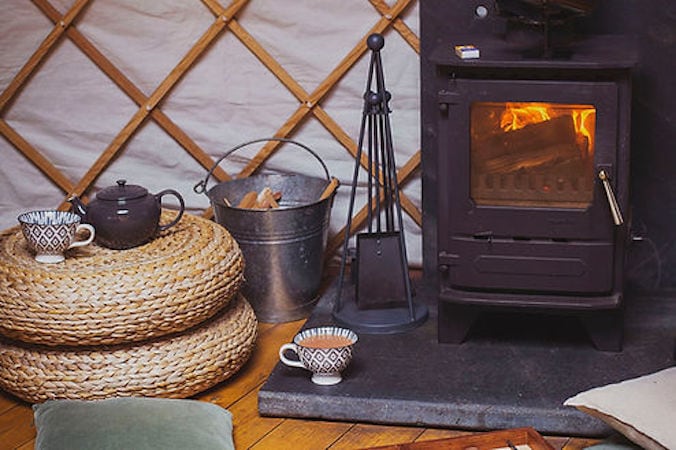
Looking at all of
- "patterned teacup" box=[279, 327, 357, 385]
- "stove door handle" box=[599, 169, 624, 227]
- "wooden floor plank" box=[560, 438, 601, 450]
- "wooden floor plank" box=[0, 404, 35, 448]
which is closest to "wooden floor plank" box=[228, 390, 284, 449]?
"patterned teacup" box=[279, 327, 357, 385]

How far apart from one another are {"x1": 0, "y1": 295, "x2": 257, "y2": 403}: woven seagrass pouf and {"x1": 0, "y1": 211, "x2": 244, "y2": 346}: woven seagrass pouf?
0.03 metres

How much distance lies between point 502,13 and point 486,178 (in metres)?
0.35

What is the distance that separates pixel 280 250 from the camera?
9.35ft

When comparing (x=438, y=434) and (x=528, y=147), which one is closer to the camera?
(x=438, y=434)

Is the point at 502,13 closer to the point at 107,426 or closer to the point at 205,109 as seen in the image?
the point at 205,109

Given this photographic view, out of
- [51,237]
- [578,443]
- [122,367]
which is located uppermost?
[51,237]

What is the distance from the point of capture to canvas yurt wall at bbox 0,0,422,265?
297 centimetres

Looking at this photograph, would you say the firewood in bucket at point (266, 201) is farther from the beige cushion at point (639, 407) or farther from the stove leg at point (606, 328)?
the beige cushion at point (639, 407)

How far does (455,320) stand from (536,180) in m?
0.35

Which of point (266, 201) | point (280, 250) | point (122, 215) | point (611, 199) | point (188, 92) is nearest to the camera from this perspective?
point (611, 199)

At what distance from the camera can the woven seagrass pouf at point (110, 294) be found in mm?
2324

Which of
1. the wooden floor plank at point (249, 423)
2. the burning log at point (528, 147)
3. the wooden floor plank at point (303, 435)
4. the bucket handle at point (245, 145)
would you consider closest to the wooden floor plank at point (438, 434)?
the wooden floor plank at point (303, 435)

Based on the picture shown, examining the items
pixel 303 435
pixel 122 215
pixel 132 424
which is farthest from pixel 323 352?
pixel 122 215

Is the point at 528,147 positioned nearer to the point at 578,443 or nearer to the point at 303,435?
the point at 578,443
